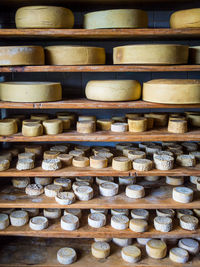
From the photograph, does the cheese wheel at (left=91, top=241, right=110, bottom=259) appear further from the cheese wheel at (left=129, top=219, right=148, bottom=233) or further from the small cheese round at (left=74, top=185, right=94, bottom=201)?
the small cheese round at (left=74, top=185, right=94, bottom=201)

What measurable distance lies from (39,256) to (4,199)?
23.3 inches

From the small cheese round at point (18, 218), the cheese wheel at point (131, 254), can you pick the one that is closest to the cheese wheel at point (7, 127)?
the small cheese round at point (18, 218)

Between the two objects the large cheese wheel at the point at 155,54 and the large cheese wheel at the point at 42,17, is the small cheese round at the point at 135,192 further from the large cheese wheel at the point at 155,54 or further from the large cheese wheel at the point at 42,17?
the large cheese wheel at the point at 42,17

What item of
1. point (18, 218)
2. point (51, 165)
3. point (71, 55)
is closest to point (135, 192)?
point (51, 165)

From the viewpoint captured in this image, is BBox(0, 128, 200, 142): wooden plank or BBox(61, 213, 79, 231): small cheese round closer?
BBox(0, 128, 200, 142): wooden plank

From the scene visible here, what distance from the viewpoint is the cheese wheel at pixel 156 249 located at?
227 cm

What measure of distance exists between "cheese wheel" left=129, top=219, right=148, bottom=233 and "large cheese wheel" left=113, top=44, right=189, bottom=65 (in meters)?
1.25

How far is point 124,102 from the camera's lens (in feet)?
6.87

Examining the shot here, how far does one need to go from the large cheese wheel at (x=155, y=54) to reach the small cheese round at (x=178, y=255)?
1509 mm

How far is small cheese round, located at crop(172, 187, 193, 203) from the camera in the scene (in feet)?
7.24

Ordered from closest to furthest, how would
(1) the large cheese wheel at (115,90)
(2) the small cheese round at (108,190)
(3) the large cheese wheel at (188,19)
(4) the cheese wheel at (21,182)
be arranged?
1. (3) the large cheese wheel at (188,19)
2. (1) the large cheese wheel at (115,90)
3. (2) the small cheese round at (108,190)
4. (4) the cheese wheel at (21,182)

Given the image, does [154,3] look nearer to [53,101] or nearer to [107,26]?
[107,26]

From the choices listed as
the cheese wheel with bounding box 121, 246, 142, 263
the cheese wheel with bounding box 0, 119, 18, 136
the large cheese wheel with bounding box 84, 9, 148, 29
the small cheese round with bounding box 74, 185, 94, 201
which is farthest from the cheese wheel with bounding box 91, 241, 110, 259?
the large cheese wheel with bounding box 84, 9, 148, 29

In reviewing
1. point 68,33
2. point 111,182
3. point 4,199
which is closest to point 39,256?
point 4,199
